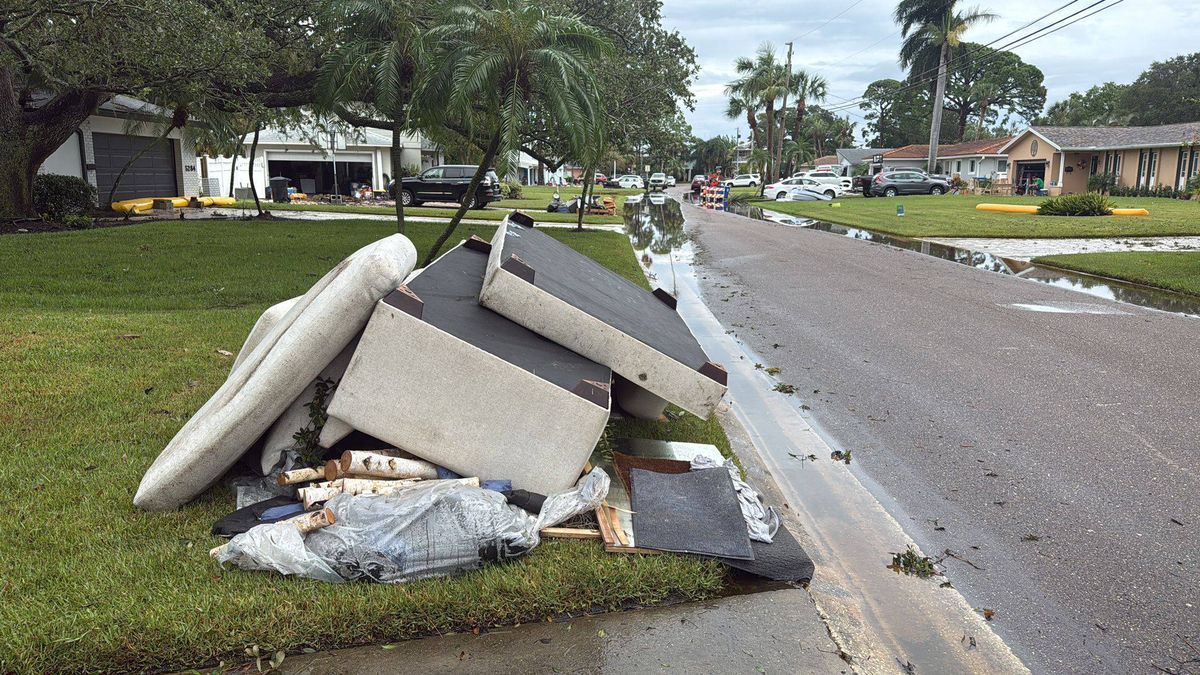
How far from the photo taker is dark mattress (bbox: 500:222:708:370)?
4652 mm

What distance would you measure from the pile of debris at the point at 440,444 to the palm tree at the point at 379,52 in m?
8.93

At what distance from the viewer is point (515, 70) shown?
1193cm

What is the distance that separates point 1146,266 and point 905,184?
36.8 metres

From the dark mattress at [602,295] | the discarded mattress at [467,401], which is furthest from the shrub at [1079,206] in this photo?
the discarded mattress at [467,401]

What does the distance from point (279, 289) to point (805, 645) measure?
8.89 meters

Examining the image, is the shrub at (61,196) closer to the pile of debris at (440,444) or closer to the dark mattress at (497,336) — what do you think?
the dark mattress at (497,336)

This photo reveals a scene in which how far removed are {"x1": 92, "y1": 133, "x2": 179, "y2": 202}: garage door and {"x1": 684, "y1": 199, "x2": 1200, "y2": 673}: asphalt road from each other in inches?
826

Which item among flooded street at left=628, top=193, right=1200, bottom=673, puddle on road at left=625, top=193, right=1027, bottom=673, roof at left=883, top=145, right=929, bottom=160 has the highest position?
roof at left=883, top=145, right=929, bottom=160

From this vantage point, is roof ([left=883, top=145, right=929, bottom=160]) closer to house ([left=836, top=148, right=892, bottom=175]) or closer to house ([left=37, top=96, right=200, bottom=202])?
house ([left=836, top=148, right=892, bottom=175])

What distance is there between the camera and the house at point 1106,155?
144ft

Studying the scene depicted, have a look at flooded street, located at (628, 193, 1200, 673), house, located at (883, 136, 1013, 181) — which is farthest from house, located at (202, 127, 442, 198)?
house, located at (883, 136, 1013, 181)

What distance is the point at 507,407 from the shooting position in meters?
3.99

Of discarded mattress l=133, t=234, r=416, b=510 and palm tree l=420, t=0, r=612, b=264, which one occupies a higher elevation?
palm tree l=420, t=0, r=612, b=264

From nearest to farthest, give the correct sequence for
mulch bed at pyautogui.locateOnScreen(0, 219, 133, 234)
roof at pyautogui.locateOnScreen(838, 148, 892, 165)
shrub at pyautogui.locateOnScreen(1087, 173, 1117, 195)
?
mulch bed at pyautogui.locateOnScreen(0, 219, 133, 234)
shrub at pyautogui.locateOnScreen(1087, 173, 1117, 195)
roof at pyautogui.locateOnScreen(838, 148, 892, 165)
